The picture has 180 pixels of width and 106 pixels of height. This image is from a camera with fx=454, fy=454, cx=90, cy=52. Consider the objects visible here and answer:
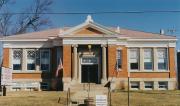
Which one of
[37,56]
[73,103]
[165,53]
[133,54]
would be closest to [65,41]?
[37,56]

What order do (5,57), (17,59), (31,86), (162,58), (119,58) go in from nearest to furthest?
(119,58) → (31,86) → (5,57) → (17,59) → (162,58)

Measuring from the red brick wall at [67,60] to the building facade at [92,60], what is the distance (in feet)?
2.10

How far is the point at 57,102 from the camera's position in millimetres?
31594

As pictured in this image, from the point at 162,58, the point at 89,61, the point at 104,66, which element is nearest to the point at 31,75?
the point at 89,61

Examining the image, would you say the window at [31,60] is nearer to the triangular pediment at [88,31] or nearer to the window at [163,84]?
the triangular pediment at [88,31]

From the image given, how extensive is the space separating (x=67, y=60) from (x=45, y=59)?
432 cm

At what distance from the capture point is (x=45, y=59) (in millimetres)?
49438

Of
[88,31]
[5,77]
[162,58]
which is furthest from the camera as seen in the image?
[162,58]

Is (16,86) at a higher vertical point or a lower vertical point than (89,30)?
lower

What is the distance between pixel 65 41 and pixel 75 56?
1.84 metres

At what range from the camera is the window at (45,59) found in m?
49.4

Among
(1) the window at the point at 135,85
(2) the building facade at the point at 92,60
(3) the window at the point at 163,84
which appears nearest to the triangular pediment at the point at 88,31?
(2) the building facade at the point at 92,60

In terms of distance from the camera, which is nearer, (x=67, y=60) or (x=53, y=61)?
(x=67, y=60)

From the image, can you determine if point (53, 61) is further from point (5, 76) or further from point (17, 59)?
point (5, 76)
